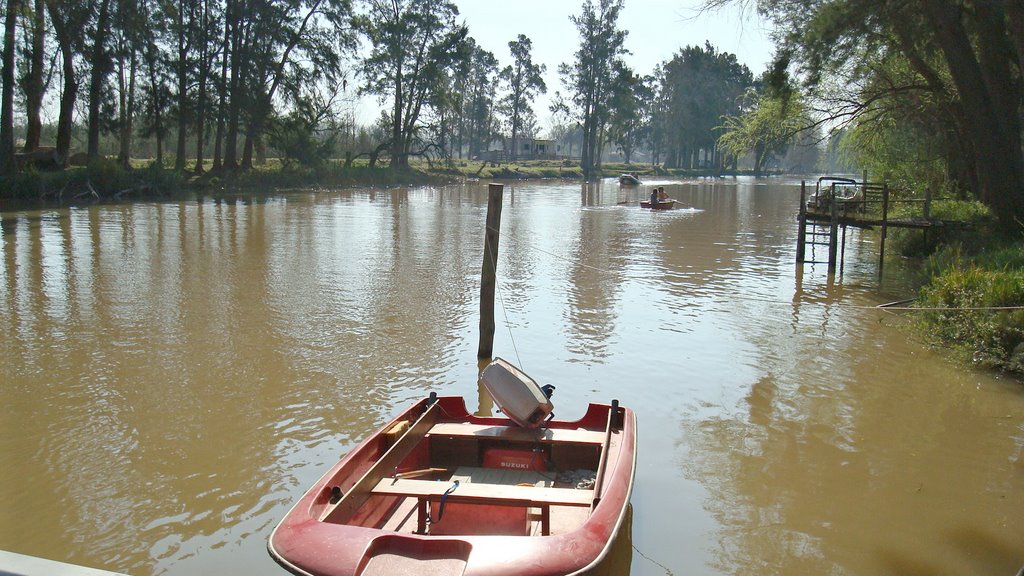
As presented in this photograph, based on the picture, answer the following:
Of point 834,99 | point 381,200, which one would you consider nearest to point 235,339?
point 834,99

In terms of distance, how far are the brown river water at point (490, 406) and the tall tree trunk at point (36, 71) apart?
1809cm

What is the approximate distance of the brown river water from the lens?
6.75 meters

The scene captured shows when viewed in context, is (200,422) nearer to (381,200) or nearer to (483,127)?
(381,200)

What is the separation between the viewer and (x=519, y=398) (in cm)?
770

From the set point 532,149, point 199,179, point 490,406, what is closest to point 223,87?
point 199,179

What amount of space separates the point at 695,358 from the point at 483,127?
95.6 m

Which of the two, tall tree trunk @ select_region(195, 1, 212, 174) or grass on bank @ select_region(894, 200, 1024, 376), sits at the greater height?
tall tree trunk @ select_region(195, 1, 212, 174)

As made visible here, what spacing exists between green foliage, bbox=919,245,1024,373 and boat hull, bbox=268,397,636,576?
261 inches

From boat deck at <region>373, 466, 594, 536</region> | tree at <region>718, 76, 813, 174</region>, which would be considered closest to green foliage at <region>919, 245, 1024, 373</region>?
boat deck at <region>373, 466, 594, 536</region>

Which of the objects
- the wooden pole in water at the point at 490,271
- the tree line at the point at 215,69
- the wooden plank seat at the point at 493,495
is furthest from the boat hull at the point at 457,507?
the tree line at the point at 215,69

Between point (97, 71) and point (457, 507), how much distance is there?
40689 millimetres

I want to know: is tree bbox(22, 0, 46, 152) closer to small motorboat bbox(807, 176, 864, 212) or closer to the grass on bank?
small motorboat bbox(807, 176, 864, 212)

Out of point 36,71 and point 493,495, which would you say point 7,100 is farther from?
point 493,495

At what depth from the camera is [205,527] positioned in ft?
22.1
